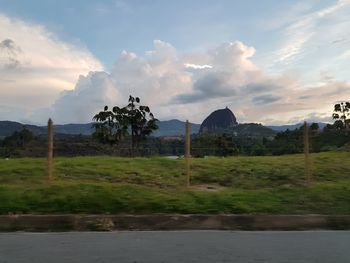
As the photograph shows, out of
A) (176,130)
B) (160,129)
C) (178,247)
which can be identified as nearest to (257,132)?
(160,129)

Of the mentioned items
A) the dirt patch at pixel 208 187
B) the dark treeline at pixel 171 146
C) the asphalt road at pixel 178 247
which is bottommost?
the asphalt road at pixel 178 247

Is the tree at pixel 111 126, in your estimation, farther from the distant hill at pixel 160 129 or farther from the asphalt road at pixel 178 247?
the asphalt road at pixel 178 247

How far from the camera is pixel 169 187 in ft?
42.4

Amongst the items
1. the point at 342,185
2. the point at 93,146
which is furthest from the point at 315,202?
the point at 93,146

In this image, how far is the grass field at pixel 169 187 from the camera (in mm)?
10609

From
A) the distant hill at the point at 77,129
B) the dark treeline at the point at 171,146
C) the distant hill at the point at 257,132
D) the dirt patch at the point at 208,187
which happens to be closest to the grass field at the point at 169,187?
the dirt patch at the point at 208,187

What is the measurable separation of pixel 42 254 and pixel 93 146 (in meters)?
12.4

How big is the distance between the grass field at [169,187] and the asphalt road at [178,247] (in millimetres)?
1488

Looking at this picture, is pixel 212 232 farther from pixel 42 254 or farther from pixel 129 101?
pixel 129 101

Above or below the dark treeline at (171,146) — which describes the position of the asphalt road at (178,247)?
below

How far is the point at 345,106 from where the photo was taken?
4309 centimetres

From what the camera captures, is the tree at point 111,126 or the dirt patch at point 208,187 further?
the tree at point 111,126

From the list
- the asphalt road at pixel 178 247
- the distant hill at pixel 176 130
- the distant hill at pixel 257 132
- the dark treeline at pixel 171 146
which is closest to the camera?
the asphalt road at pixel 178 247

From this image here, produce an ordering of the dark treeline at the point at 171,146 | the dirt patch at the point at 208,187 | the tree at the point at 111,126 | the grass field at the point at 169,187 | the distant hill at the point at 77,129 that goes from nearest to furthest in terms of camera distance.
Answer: the grass field at the point at 169,187 < the dirt patch at the point at 208,187 < the distant hill at the point at 77,129 < the dark treeline at the point at 171,146 < the tree at the point at 111,126
